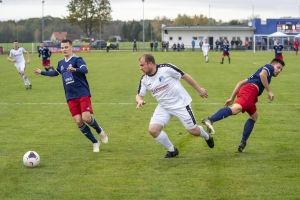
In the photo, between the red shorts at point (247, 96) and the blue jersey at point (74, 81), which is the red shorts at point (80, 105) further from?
the red shorts at point (247, 96)

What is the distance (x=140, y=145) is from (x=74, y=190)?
331 centimetres

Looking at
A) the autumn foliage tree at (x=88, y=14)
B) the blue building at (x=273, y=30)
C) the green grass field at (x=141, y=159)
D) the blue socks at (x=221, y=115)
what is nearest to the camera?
the green grass field at (x=141, y=159)

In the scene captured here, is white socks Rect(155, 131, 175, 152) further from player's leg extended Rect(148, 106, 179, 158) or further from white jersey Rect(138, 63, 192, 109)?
white jersey Rect(138, 63, 192, 109)

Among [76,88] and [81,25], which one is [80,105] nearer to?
[76,88]

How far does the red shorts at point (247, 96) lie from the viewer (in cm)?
903

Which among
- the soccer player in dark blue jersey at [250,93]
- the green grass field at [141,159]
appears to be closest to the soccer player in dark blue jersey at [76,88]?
the green grass field at [141,159]

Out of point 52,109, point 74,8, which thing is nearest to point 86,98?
point 52,109

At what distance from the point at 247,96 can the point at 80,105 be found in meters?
2.97

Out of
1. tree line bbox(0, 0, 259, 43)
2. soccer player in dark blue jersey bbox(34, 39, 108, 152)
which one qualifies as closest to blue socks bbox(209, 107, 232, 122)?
soccer player in dark blue jersey bbox(34, 39, 108, 152)

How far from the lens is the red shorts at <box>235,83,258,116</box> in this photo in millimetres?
9031

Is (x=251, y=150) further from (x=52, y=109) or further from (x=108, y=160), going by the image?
(x=52, y=109)

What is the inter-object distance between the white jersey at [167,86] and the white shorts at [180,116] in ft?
0.27

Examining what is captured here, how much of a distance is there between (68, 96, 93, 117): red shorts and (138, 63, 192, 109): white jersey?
1293mm

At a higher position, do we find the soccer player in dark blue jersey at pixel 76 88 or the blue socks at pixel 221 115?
the soccer player in dark blue jersey at pixel 76 88
